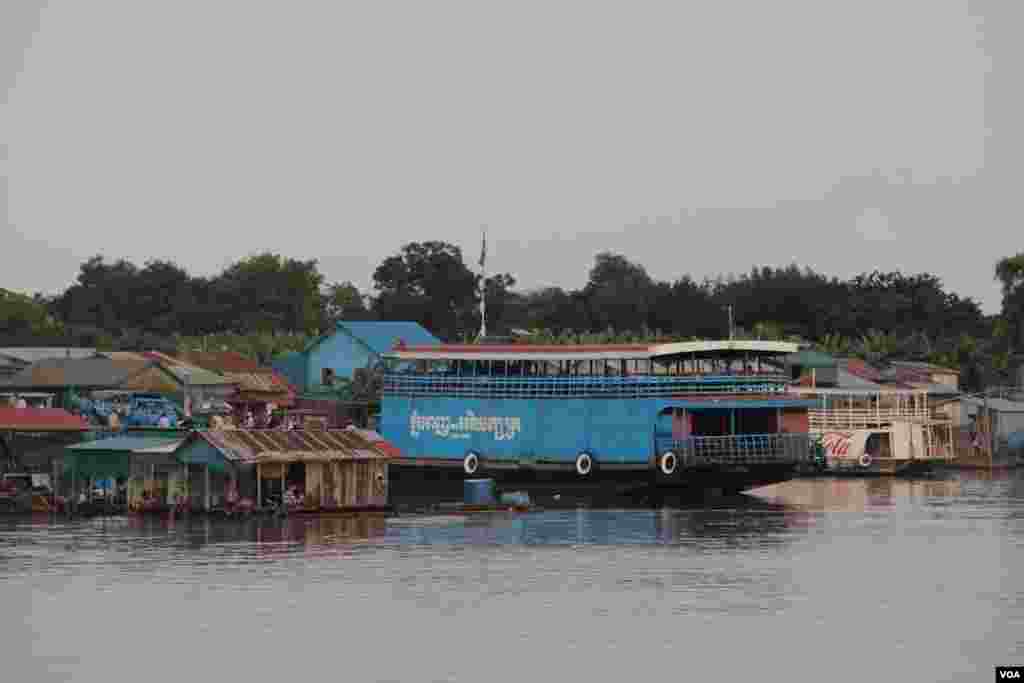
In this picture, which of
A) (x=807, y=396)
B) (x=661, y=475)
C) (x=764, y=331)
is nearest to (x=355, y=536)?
(x=661, y=475)

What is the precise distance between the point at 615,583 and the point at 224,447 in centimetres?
1493

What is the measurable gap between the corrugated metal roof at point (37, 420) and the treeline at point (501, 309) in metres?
32.5

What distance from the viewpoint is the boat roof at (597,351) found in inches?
2276

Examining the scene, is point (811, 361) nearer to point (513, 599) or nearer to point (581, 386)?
point (581, 386)

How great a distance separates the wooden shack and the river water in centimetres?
138

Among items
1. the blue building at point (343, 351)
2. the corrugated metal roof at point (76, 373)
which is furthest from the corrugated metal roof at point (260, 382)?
the corrugated metal roof at point (76, 373)

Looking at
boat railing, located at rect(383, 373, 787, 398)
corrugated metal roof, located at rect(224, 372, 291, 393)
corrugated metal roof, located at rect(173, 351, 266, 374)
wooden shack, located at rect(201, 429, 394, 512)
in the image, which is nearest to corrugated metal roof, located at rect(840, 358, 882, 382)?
corrugated metal roof, located at rect(224, 372, 291, 393)

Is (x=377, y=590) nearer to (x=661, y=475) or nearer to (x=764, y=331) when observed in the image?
(x=661, y=475)

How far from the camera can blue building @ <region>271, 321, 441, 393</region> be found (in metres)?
83.3

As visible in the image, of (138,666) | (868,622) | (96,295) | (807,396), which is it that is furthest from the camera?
(96,295)

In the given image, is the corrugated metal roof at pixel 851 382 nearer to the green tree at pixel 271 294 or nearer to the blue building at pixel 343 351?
the blue building at pixel 343 351

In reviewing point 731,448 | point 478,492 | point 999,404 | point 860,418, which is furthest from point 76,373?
point 999,404

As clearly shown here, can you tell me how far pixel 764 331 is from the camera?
95562mm

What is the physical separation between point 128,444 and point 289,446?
5386 mm
